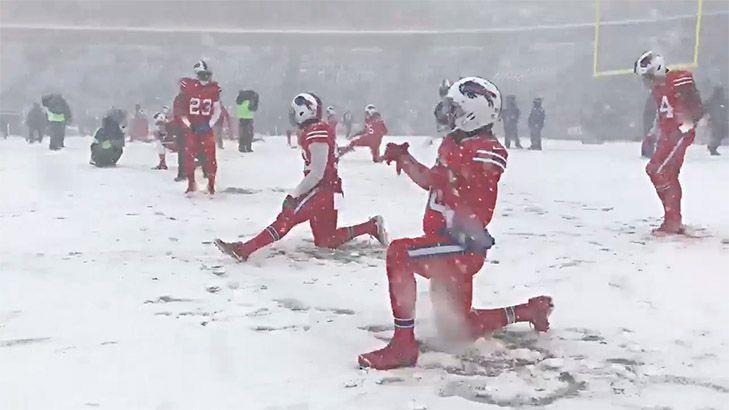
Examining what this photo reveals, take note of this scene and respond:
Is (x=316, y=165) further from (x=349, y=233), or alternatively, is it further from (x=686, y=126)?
(x=686, y=126)

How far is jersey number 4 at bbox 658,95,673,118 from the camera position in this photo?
23.6 ft

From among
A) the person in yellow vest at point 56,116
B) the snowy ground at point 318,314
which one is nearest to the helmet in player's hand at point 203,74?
the snowy ground at point 318,314

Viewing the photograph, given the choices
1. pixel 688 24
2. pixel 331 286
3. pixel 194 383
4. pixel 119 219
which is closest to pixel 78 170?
pixel 119 219

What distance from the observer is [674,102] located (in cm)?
716

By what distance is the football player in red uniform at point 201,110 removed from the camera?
9781mm

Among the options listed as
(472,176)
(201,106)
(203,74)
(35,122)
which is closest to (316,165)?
(472,176)

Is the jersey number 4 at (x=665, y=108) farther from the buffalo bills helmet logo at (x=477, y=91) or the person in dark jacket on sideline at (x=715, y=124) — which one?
the person in dark jacket on sideline at (x=715, y=124)

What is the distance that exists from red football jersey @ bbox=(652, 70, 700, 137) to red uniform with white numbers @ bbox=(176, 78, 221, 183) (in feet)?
16.8

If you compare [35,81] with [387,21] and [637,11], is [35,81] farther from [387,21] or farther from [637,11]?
[637,11]

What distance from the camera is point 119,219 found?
337 inches

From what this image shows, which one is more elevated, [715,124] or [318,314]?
[715,124]

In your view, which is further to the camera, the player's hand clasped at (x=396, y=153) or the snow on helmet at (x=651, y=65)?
the snow on helmet at (x=651, y=65)

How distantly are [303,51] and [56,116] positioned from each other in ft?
57.7

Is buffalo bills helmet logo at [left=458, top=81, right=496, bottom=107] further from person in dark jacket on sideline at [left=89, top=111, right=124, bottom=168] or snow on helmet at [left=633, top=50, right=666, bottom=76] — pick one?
person in dark jacket on sideline at [left=89, top=111, right=124, bottom=168]
